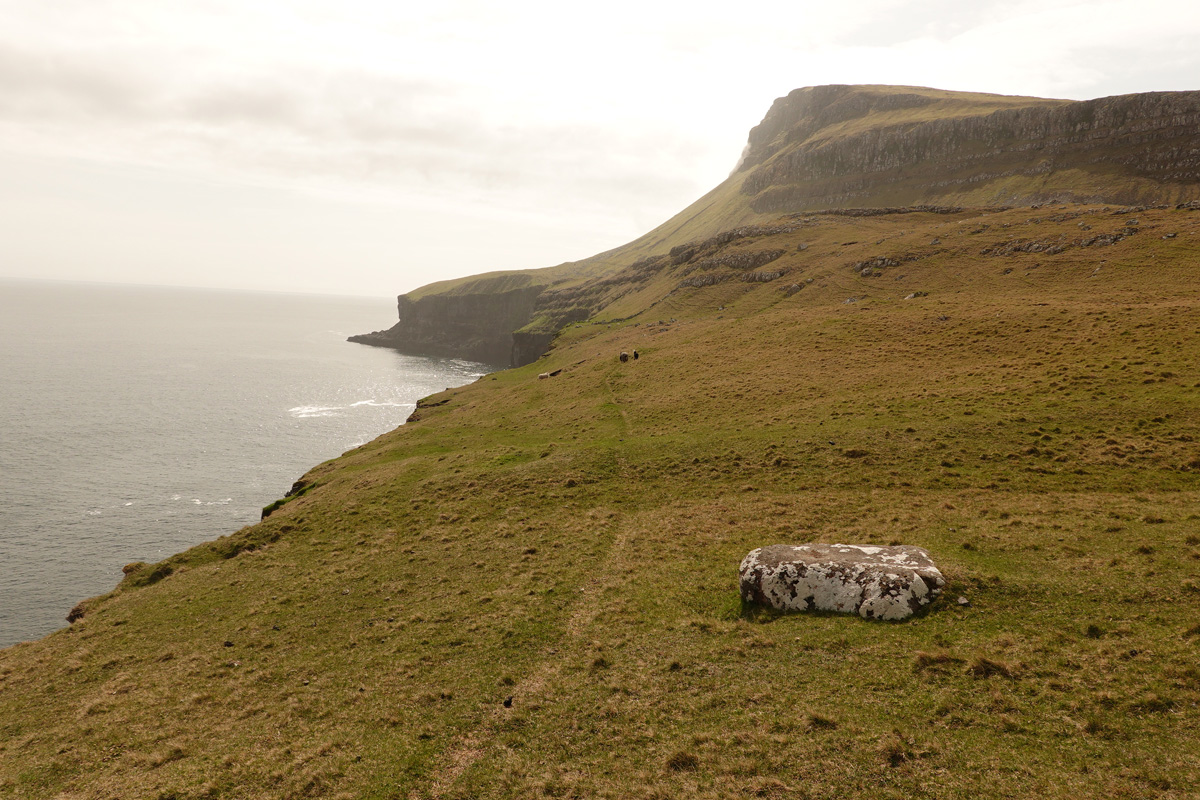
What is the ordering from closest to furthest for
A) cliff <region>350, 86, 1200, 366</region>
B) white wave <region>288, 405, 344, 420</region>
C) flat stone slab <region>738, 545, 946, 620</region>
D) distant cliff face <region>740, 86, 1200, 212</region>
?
flat stone slab <region>738, 545, 946, 620</region>, white wave <region>288, 405, 344, 420</region>, distant cliff face <region>740, 86, 1200, 212</region>, cliff <region>350, 86, 1200, 366</region>

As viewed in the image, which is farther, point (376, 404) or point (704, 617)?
Result: point (376, 404)

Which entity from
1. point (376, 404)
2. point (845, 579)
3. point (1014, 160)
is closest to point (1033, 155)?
point (1014, 160)

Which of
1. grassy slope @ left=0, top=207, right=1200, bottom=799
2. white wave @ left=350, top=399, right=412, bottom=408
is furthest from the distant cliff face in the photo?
white wave @ left=350, top=399, right=412, bottom=408

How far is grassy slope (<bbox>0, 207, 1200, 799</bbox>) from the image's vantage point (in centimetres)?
1366

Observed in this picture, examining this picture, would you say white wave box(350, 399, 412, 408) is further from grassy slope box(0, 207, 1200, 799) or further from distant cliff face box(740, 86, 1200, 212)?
distant cliff face box(740, 86, 1200, 212)

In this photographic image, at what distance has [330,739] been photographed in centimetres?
1689

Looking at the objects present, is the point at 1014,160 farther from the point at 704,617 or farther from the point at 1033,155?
the point at 704,617

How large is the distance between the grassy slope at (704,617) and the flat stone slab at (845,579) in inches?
27.2

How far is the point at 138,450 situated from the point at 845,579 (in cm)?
10342

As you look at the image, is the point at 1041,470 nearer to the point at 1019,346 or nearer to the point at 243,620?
the point at 1019,346

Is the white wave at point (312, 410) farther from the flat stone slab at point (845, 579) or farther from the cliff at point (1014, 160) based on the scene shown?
the flat stone slab at point (845, 579)

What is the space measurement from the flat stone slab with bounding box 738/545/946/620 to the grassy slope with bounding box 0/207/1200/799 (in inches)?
27.2

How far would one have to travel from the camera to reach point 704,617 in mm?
21047

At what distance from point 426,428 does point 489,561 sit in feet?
131
